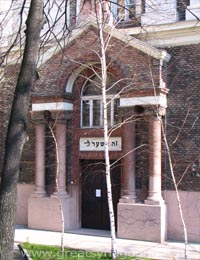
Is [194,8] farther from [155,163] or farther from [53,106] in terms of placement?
[53,106]

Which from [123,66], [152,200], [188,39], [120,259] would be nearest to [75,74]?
[123,66]

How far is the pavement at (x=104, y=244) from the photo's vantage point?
13281mm

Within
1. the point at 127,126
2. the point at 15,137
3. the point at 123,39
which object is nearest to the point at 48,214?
the point at 127,126

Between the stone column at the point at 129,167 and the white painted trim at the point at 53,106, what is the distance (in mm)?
2475


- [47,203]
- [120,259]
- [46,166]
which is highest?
[46,166]

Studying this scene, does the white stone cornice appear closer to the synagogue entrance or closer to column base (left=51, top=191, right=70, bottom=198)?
the synagogue entrance

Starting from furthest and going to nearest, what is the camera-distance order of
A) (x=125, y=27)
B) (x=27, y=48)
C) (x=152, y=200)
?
(x=125, y=27)
(x=152, y=200)
(x=27, y=48)

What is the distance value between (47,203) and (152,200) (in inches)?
157

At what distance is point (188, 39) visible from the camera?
15695mm

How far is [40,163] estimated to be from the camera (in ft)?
57.6

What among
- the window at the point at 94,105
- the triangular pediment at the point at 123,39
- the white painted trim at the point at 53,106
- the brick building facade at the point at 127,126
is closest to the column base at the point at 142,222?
the brick building facade at the point at 127,126

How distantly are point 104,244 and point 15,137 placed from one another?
26.4 feet

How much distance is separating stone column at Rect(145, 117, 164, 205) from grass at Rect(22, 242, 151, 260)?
10.5 feet

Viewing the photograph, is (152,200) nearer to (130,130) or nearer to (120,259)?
(130,130)
